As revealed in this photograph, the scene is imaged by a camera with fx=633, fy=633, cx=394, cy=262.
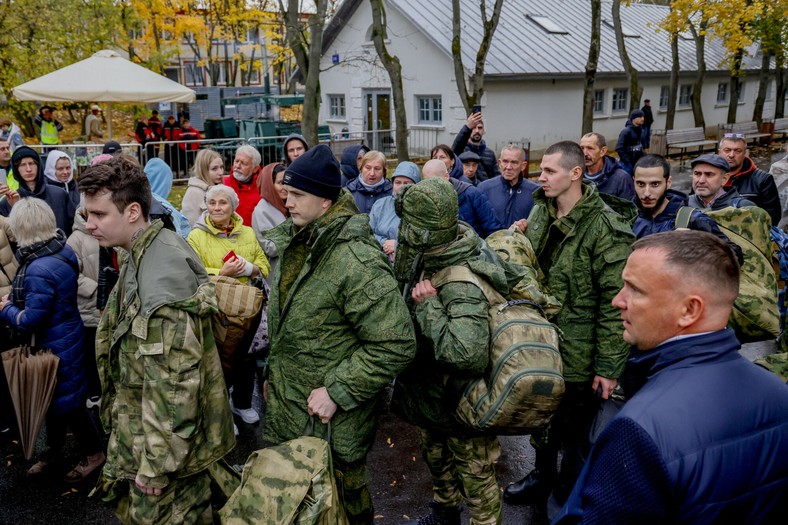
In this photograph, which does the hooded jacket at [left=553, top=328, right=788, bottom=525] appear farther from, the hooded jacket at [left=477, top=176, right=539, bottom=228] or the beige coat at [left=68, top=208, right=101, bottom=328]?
the hooded jacket at [left=477, top=176, right=539, bottom=228]

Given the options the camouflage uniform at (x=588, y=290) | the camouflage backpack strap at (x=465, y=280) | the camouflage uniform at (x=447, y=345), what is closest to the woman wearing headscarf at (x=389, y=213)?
the camouflage uniform at (x=588, y=290)

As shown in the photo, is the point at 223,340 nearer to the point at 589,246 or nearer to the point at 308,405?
the point at 308,405

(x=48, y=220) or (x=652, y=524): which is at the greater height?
(x=48, y=220)

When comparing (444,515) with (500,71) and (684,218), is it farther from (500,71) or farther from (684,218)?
(500,71)

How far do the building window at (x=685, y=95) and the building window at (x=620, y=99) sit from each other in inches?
208

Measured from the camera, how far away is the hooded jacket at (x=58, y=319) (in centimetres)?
410

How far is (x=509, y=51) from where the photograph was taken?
2389 centimetres

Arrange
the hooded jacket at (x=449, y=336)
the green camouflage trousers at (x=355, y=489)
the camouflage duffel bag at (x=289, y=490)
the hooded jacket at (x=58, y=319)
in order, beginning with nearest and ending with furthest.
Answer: the camouflage duffel bag at (x=289, y=490) → the hooded jacket at (x=449, y=336) → the green camouflage trousers at (x=355, y=489) → the hooded jacket at (x=58, y=319)

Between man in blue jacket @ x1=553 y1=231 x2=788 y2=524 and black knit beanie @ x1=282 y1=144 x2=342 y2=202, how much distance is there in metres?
1.66

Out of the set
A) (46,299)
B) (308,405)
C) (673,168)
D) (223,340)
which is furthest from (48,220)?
(673,168)

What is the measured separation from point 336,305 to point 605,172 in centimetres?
473

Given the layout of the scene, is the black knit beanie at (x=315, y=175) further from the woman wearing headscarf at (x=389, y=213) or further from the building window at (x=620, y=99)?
the building window at (x=620, y=99)

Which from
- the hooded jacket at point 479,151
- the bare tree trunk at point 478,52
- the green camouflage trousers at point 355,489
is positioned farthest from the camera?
the bare tree trunk at point 478,52

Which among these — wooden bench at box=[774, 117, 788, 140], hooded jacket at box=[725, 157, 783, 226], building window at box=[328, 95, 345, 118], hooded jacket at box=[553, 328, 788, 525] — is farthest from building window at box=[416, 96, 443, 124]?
hooded jacket at box=[553, 328, 788, 525]
